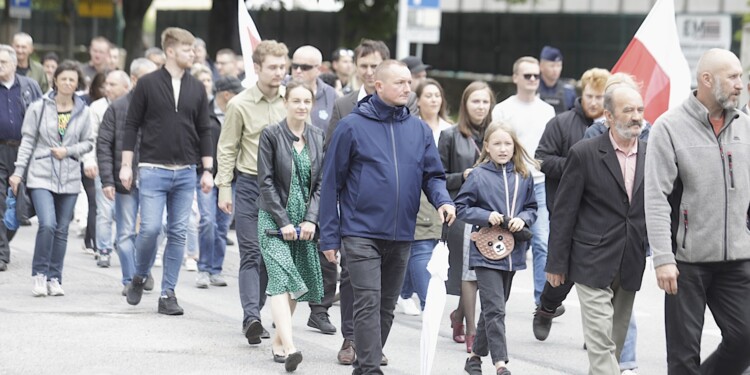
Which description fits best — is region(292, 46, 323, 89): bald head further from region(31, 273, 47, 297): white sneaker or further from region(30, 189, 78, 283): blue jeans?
region(31, 273, 47, 297): white sneaker

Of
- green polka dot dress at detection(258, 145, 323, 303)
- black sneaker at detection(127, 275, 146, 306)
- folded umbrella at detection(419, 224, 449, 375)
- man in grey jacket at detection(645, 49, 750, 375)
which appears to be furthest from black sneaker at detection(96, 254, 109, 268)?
man in grey jacket at detection(645, 49, 750, 375)

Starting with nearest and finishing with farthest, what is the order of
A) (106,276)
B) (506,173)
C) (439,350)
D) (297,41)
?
1. (506,173)
2. (439,350)
3. (106,276)
4. (297,41)

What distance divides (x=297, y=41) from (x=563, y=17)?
8900mm

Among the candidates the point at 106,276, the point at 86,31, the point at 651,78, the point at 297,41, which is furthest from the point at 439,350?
the point at 86,31

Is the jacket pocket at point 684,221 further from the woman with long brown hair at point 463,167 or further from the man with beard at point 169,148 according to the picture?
the man with beard at point 169,148

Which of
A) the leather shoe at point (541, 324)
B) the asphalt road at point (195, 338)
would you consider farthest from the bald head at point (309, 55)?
the leather shoe at point (541, 324)

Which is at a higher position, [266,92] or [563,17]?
[563,17]

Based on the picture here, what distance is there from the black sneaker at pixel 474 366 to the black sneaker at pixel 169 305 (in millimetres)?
2709

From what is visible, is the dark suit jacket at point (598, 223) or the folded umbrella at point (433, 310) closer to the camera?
the dark suit jacket at point (598, 223)

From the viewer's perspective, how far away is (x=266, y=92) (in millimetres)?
10195

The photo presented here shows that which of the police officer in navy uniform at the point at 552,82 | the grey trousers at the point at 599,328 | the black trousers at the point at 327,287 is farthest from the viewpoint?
the police officer in navy uniform at the point at 552,82

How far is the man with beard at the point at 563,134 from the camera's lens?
9.98m

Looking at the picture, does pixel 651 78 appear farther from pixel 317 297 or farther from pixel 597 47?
pixel 597 47

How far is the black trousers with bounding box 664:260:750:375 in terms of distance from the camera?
721cm
